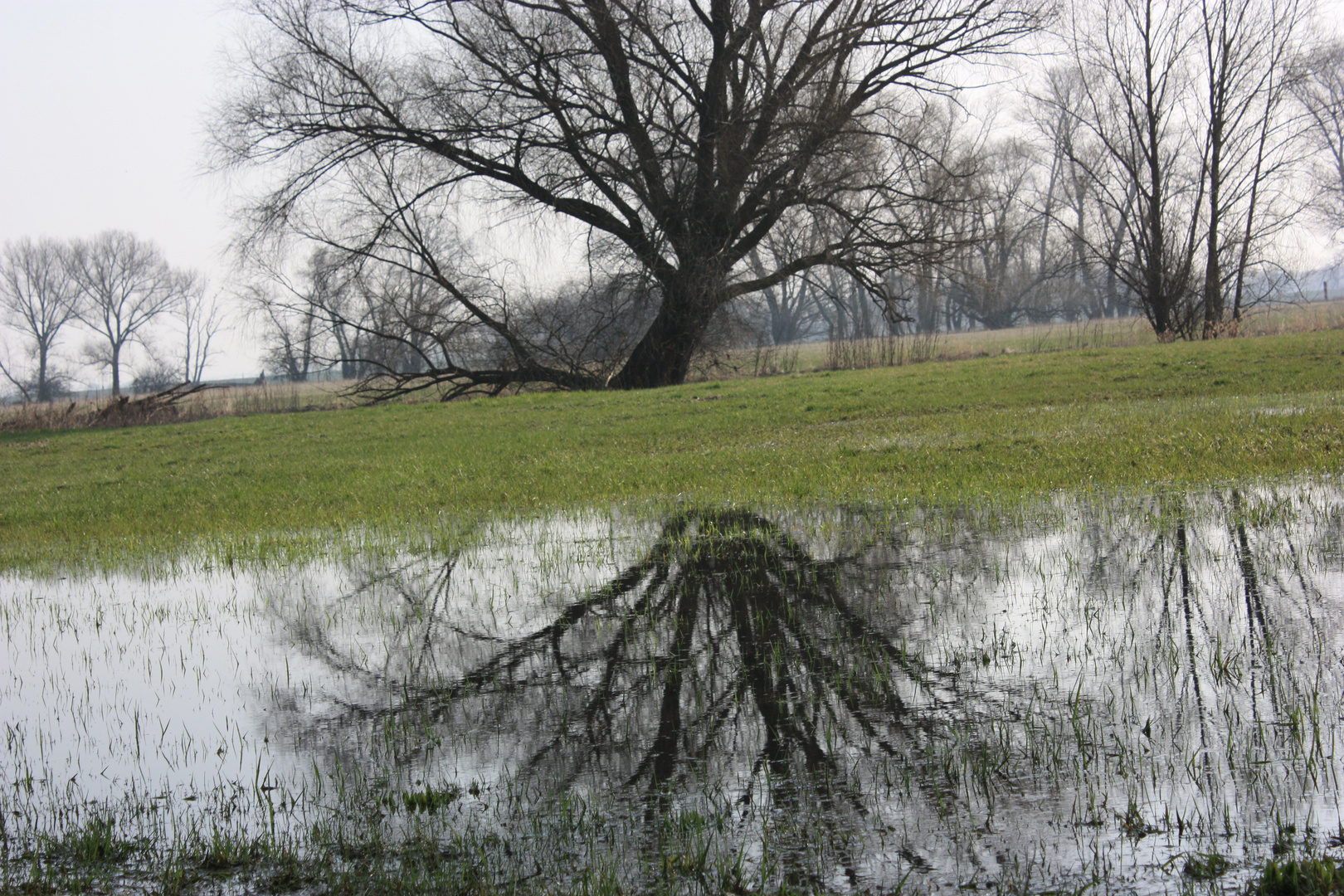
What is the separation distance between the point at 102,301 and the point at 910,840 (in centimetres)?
9394

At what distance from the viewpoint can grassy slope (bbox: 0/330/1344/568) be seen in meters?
9.58

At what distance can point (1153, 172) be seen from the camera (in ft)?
102

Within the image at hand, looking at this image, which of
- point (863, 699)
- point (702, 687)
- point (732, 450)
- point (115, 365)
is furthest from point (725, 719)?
point (115, 365)

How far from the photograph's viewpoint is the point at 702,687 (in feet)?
14.1

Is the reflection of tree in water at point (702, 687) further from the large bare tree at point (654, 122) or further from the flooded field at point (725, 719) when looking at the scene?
the large bare tree at point (654, 122)

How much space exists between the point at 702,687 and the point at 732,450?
909 cm

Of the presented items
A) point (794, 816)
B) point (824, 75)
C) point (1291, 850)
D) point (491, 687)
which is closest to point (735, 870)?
point (794, 816)

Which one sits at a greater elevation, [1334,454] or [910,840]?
[1334,454]

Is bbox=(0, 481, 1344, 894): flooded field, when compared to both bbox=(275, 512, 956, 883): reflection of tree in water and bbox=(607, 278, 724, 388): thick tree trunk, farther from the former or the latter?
bbox=(607, 278, 724, 388): thick tree trunk

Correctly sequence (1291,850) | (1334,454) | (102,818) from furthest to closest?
(1334,454), (102,818), (1291,850)

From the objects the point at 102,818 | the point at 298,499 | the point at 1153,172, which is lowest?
the point at 102,818

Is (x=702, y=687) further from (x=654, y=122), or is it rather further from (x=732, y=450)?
(x=654, y=122)

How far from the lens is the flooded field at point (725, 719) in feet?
9.23

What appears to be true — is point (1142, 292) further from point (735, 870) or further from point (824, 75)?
point (735, 870)
